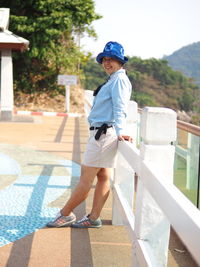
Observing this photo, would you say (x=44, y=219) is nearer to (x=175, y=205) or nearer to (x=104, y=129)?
(x=104, y=129)

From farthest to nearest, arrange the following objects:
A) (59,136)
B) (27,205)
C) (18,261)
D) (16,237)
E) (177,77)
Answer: (177,77), (59,136), (27,205), (16,237), (18,261)

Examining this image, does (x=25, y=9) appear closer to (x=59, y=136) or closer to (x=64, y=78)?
(x=64, y=78)

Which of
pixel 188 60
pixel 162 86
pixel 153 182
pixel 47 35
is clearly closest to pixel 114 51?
pixel 153 182

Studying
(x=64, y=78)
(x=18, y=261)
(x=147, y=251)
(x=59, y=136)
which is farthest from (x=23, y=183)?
(x=64, y=78)

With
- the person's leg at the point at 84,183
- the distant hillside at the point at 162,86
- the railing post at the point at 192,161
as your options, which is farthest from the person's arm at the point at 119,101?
the distant hillside at the point at 162,86

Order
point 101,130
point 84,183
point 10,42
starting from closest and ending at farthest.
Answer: point 101,130, point 84,183, point 10,42

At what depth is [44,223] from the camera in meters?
3.95

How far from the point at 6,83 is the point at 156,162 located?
12.3 metres

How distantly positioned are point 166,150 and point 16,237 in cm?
178

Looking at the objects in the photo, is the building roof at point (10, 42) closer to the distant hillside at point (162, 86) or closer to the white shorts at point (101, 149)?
the white shorts at point (101, 149)

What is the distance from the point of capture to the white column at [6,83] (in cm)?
1389

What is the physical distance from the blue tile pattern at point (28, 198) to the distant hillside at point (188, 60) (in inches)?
6553

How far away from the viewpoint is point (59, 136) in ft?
34.9

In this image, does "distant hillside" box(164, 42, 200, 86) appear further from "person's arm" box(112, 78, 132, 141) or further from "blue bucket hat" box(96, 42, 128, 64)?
"person's arm" box(112, 78, 132, 141)
